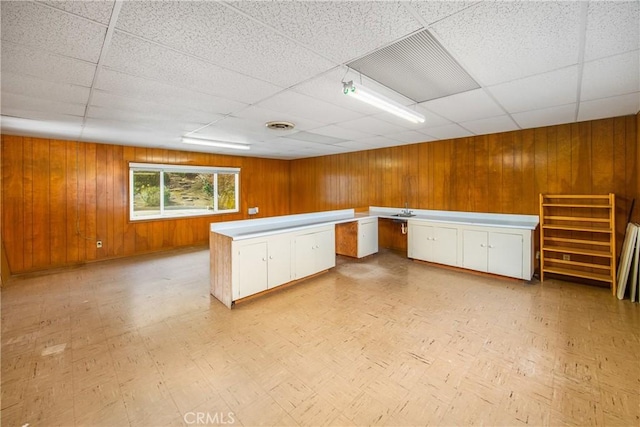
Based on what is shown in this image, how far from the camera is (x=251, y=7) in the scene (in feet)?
4.88

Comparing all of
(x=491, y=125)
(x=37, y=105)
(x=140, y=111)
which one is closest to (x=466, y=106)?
(x=491, y=125)

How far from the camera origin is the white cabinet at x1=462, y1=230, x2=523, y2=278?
3967 mm

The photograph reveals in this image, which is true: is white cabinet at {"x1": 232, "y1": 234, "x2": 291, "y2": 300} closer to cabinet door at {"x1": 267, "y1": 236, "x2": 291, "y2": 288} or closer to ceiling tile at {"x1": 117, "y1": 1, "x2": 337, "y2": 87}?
cabinet door at {"x1": 267, "y1": 236, "x2": 291, "y2": 288}

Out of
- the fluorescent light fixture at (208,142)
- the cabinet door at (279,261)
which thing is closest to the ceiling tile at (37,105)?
the fluorescent light fixture at (208,142)

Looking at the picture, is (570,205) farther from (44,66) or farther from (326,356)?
(44,66)

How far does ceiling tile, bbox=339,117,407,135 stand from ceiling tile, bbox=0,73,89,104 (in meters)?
3.09

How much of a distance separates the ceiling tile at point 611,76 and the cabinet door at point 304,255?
11.2 ft

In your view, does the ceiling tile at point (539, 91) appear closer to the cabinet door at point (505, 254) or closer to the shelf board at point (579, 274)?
the cabinet door at point (505, 254)

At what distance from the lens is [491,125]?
13.8 ft

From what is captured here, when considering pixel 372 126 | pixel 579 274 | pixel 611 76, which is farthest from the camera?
pixel 372 126

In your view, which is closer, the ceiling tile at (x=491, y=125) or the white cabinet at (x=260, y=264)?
the white cabinet at (x=260, y=264)

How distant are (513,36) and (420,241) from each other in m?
3.69

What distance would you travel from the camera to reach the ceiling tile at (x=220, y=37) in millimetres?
1507

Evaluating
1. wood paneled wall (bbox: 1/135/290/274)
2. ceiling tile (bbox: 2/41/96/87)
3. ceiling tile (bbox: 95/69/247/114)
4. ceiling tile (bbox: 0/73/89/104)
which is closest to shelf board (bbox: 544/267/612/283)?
ceiling tile (bbox: 95/69/247/114)
